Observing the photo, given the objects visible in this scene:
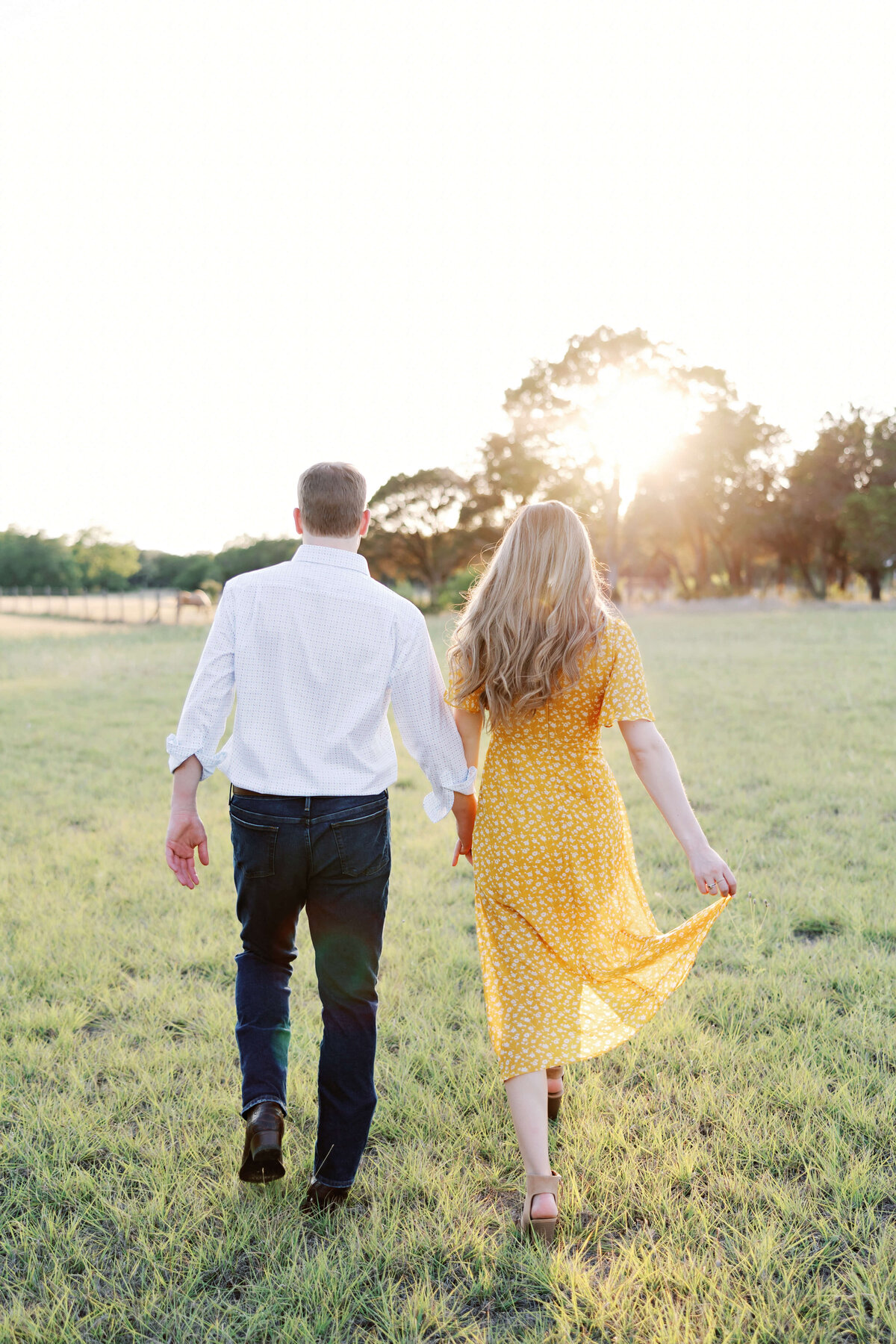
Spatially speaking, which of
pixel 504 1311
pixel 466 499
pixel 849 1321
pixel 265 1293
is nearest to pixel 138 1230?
pixel 265 1293

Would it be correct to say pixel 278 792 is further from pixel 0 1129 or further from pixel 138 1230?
pixel 0 1129

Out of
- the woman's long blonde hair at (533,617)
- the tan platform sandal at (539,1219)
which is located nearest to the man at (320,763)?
the woman's long blonde hair at (533,617)

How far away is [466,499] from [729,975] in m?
43.3

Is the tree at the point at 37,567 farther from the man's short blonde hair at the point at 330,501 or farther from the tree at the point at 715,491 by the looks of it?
the man's short blonde hair at the point at 330,501

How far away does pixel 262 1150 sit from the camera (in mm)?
2322

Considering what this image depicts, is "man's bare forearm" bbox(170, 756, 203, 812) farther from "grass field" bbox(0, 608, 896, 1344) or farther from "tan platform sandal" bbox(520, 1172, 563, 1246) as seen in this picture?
A: "tan platform sandal" bbox(520, 1172, 563, 1246)

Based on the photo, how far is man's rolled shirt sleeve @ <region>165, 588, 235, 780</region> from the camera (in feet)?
7.42

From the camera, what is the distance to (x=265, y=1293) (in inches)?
81.2

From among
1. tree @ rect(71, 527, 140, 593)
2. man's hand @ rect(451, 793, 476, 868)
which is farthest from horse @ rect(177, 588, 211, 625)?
tree @ rect(71, 527, 140, 593)

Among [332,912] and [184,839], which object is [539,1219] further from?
[184,839]

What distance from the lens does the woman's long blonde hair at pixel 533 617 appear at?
2402 mm

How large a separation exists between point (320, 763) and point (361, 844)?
247 mm

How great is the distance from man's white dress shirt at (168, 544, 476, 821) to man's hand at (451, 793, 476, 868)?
34cm

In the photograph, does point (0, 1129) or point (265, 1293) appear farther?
point (0, 1129)
